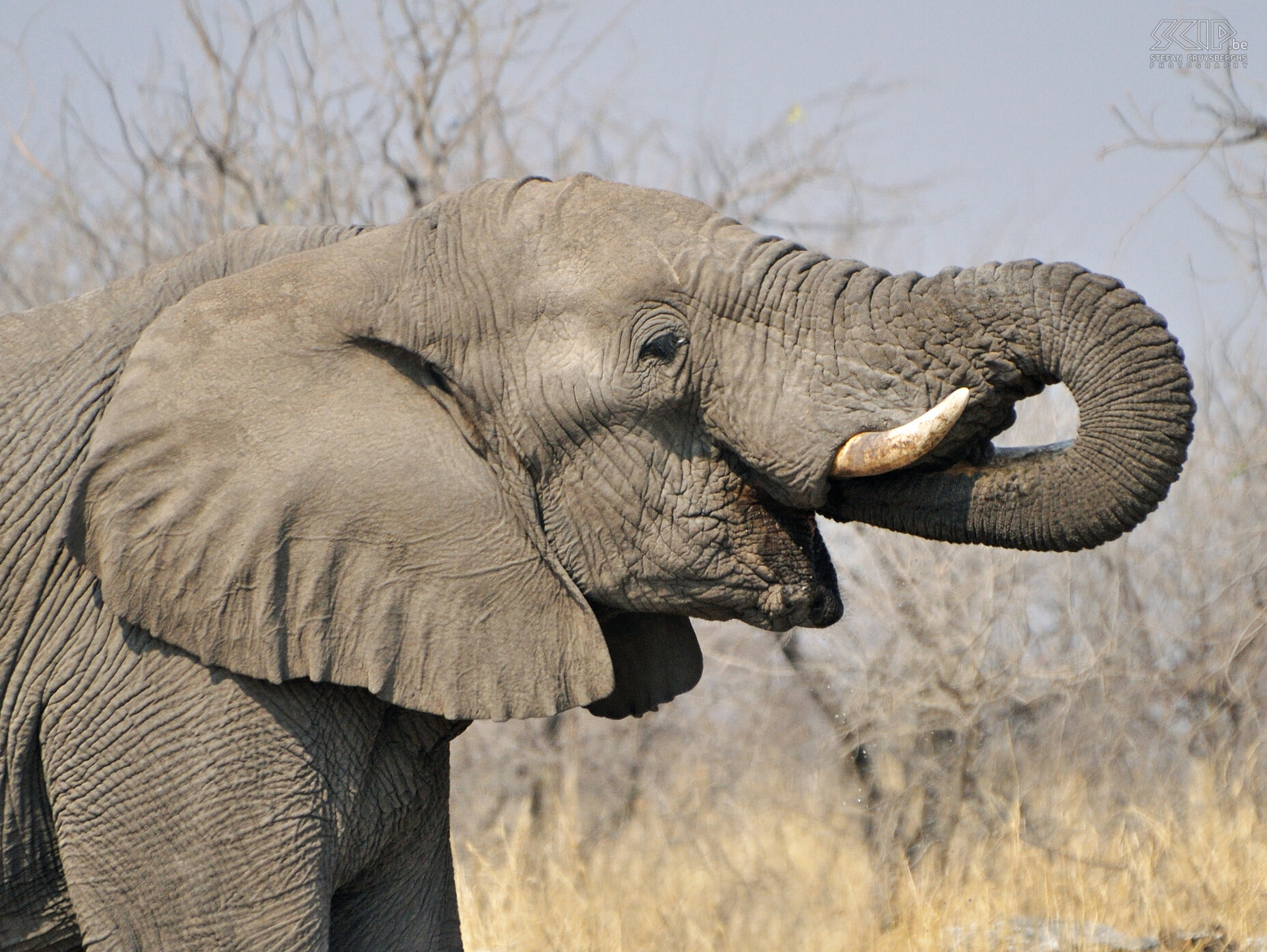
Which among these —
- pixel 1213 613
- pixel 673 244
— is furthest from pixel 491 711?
pixel 1213 613

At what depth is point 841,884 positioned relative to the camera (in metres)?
6.35

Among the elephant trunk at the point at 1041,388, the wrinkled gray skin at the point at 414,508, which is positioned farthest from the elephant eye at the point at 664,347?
the elephant trunk at the point at 1041,388

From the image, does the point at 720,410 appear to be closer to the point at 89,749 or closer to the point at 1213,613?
the point at 89,749

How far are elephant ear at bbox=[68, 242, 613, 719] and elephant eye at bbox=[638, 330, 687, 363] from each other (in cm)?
40

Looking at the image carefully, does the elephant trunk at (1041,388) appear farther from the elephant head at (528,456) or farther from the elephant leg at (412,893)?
the elephant leg at (412,893)

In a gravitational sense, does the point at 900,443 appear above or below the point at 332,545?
above

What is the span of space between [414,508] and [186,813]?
726 millimetres

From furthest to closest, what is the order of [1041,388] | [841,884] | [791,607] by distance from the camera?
1. [841,884]
2. [791,607]
3. [1041,388]

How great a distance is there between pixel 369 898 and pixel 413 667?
80 centimetres

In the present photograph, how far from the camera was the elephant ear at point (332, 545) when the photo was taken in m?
3.13

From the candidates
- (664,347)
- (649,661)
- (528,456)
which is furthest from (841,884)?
(664,347)

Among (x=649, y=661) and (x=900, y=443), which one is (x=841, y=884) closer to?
(x=649, y=661)

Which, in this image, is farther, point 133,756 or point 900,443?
point 133,756

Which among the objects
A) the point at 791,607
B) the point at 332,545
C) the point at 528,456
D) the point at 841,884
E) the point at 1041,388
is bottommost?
the point at 841,884
